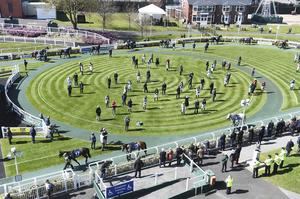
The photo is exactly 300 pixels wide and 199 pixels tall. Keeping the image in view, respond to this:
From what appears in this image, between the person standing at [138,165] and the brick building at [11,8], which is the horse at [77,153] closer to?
the person standing at [138,165]

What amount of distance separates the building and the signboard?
220 feet

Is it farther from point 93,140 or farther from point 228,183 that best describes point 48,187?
point 228,183

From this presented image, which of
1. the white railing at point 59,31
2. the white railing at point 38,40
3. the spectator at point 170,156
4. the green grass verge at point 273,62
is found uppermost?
the white railing at point 59,31

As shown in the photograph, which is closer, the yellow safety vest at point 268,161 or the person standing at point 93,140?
the yellow safety vest at point 268,161

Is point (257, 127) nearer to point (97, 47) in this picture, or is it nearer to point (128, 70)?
point (128, 70)

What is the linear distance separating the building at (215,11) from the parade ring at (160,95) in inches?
1110

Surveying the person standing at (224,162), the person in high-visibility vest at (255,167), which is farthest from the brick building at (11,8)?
the person in high-visibility vest at (255,167)

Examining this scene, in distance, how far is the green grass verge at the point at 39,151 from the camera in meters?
25.8

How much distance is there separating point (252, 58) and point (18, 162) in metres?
A: 41.1

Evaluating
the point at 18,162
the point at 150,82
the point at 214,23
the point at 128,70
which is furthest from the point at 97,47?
the point at 214,23

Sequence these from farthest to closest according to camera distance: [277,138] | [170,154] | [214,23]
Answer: [214,23] < [277,138] < [170,154]

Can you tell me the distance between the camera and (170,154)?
84.0 ft

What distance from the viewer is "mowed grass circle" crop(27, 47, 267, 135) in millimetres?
33438

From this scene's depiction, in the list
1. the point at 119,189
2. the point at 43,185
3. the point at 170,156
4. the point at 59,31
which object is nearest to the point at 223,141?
the point at 170,156
